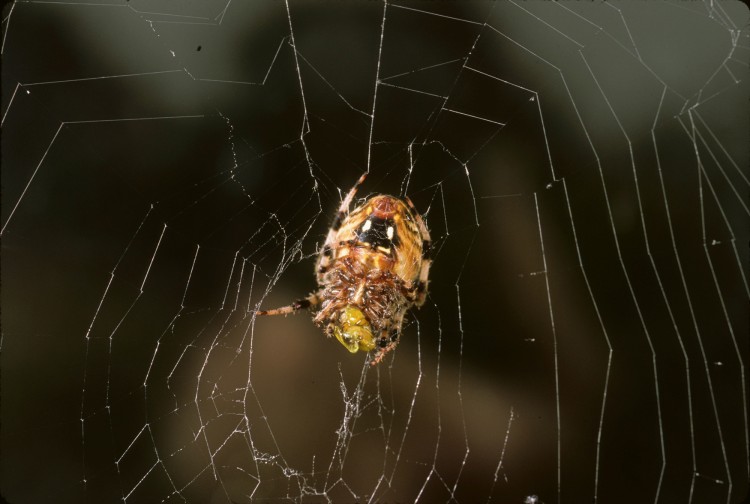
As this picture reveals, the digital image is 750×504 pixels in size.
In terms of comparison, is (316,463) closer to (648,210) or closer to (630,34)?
(648,210)

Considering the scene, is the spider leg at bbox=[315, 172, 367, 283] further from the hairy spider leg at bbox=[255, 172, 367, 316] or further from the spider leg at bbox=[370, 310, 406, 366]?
the spider leg at bbox=[370, 310, 406, 366]

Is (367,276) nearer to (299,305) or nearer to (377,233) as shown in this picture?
(377,233)

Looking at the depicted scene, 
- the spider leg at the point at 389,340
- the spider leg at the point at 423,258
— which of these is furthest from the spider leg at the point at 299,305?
the spider leg at the point at 423,258

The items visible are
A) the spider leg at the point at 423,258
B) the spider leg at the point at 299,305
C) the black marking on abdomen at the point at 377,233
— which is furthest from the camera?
the spider leg at the point at 423,258

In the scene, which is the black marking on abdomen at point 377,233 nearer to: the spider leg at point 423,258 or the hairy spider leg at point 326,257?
the hairy spider leg at point 326,257

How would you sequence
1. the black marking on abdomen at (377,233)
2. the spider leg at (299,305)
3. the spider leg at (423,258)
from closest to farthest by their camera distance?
the black marking on abdomen at (377,233) → the spider leg at (299,305) → the spider leg at (423,258)

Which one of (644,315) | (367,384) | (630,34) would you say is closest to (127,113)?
(367,384)
